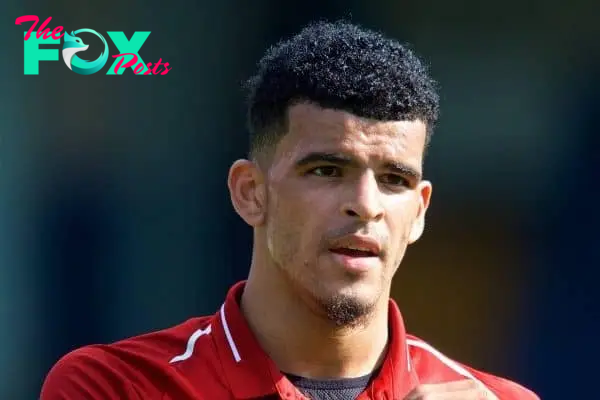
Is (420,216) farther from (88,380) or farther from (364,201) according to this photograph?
(88,380)

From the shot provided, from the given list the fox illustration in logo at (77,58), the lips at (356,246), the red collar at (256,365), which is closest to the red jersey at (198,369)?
the red collar at (256,365)

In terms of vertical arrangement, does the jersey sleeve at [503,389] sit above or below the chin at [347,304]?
below

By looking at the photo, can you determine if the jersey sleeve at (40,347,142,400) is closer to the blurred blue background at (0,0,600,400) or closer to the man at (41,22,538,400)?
the man at (41,22,538,400)

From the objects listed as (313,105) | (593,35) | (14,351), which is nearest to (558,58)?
(593,35)

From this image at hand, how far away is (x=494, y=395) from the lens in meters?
1.73

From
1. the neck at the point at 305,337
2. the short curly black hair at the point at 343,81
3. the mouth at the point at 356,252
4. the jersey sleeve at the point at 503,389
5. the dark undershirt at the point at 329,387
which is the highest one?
the short curly black hair at the point at 343,81

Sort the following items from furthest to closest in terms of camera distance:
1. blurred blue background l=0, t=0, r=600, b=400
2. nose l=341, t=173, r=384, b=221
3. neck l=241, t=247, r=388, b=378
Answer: blurred blue background l=0, t=0, r=600, b=400, neck l=241, t=247, r=388, b=378, nose l=341, t=173, r=384, b=221

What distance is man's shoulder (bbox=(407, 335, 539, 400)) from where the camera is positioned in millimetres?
1789

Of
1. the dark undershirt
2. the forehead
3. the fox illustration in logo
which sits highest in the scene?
the fox illustration in logo

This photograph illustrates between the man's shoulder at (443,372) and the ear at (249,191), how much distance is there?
0.45m

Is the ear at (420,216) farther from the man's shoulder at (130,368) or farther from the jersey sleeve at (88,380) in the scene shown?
the jersey sleeve at (88,380)

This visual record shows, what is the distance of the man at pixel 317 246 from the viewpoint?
1515 millimetres

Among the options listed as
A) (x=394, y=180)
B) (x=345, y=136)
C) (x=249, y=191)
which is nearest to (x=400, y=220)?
(x=394, y=180)

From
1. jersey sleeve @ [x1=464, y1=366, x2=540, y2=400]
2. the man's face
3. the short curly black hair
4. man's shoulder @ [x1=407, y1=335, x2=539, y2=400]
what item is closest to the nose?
the man's face
